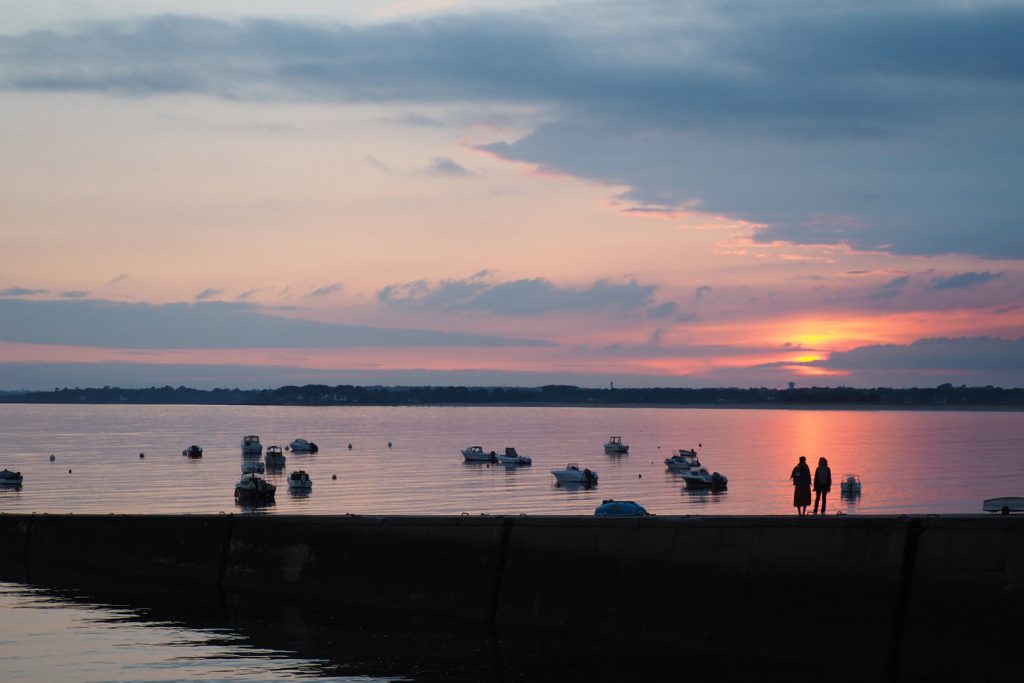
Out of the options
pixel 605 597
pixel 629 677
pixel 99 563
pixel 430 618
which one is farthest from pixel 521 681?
pixel 99 563

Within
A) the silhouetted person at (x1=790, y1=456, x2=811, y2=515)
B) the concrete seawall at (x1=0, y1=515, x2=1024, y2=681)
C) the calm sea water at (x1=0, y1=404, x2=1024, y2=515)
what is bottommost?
the calm sea water at (x1=0, y1=404, x2=1024, y2=515)

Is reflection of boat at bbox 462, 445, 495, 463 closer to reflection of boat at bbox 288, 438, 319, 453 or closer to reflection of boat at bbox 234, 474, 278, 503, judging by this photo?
reflection of boat at bbox 288, 438, 319, 453

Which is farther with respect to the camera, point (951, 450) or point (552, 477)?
point (951, 450)

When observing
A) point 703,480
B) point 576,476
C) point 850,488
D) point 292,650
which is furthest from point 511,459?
point 292,650

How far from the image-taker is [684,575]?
25672 millimetres

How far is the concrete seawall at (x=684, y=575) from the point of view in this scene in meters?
22.0

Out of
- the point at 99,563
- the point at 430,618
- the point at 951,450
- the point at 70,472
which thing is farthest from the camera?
the point at 951,450

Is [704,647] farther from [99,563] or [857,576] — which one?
[99,563]

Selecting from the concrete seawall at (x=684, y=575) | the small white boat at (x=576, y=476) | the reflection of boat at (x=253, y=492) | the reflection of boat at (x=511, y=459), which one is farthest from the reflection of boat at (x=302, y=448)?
the concrete seawall at (x=684, y=575)

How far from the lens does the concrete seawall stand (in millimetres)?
22047

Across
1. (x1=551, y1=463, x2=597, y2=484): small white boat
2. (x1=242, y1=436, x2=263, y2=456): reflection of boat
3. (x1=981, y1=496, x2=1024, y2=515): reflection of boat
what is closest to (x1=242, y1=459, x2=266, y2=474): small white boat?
(x1=551, y1=463, x2=597, y2=484): small white boat

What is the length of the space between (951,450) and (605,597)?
188341mm

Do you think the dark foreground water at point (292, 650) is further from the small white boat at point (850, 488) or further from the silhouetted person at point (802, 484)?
the small white boat at point (850, 488)

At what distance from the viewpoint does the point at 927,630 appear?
73.0ft
